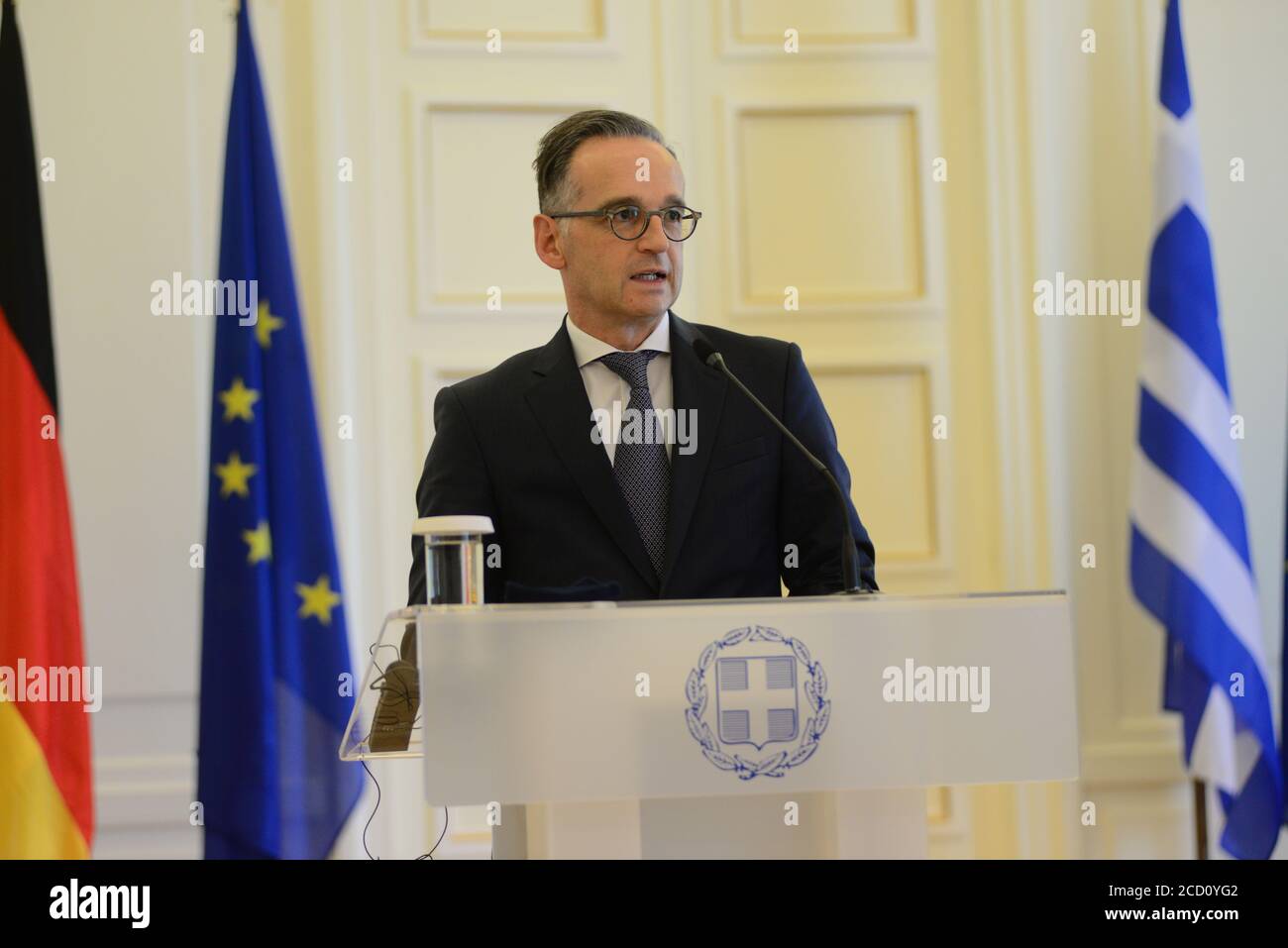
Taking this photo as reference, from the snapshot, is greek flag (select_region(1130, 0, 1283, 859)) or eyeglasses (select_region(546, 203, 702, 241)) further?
greek flag (select_region(1130, 0, 1283, 859))

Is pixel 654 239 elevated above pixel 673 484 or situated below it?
above

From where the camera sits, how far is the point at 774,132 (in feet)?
13.6

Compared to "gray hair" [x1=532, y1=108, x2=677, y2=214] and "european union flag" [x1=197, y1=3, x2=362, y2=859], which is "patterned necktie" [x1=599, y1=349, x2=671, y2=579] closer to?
"gray hair" [x1=532, y1=108, x2=677, y2=214]

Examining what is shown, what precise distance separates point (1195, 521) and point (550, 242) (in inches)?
77.7

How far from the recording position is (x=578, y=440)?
8.02 feet

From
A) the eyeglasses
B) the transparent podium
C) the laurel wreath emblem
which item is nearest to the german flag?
the eyeglasses

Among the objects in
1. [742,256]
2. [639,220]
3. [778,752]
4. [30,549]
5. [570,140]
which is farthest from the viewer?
[742,256]

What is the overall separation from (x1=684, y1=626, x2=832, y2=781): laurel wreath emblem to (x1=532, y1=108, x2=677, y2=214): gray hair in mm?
1146

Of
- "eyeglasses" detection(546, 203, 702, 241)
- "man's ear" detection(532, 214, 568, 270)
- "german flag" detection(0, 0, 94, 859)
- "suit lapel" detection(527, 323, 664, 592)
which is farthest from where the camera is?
"german flag" detection(0, 0, 94, 859)

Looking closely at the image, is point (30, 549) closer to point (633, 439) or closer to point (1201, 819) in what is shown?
point (633, 439)

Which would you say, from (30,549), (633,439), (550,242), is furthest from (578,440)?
(30,549)

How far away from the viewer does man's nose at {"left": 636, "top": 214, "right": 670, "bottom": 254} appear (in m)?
2.46
